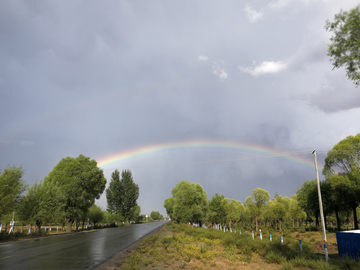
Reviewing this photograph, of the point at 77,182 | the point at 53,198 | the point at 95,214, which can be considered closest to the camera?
the point at 53,198

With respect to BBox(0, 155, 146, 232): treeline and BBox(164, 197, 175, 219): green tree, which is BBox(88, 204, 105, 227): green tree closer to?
BBox(0, 155, 146, 232): treeline

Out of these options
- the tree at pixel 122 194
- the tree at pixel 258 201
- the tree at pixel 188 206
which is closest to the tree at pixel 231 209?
the tree at pixel 258 201

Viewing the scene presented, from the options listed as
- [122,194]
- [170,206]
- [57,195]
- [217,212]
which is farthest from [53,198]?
[170,206]

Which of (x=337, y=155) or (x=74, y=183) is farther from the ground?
(x=337, y=155)

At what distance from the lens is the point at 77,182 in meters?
40.8

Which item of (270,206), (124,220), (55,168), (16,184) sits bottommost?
(124,220)

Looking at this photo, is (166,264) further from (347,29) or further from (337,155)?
(337,155)

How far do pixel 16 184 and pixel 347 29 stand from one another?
108ft

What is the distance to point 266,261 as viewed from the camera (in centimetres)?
1316

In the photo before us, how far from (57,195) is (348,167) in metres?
49.7

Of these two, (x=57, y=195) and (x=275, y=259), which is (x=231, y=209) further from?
(x=275, y=259)

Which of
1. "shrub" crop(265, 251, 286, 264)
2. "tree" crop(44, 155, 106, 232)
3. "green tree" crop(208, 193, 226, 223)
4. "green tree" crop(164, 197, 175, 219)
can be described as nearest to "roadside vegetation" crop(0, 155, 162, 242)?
"tree" crop(44, 155, 106, 232)

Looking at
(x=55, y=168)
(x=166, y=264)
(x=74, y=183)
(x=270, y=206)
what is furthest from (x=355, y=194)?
(x=55, y=168)

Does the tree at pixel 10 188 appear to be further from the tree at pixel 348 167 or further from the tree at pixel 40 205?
the tree at pixel 348 167
